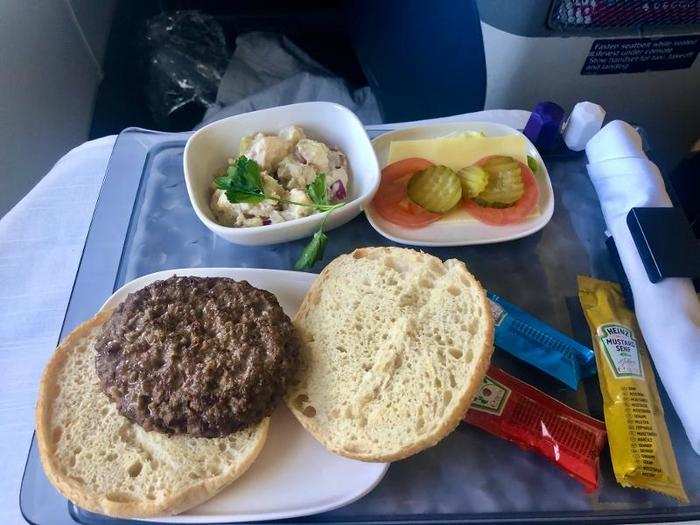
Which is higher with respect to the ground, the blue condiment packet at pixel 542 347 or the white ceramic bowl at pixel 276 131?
the white ceramic bowl at pixel 276 131

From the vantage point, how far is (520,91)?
1311mm

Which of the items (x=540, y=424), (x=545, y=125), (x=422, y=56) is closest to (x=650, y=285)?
(x=540, y=424)

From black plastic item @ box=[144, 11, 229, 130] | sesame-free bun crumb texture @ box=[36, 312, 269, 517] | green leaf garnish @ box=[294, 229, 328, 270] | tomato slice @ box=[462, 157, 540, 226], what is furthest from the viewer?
black plastic item @ box=[144, 11, 229, 130]

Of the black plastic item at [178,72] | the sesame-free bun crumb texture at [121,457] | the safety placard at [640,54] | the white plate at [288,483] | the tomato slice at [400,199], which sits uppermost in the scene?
the safety placard at [640,54]

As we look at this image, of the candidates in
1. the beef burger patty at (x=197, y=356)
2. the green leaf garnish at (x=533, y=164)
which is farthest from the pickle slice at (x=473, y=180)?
the beef burger patty at (x=197, y=356)

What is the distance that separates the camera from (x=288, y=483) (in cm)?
81

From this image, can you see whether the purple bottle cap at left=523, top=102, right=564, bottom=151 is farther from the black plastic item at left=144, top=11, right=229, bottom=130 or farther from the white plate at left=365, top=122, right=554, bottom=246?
the black plastic item at left=144, top=11, right=229, bottom=130

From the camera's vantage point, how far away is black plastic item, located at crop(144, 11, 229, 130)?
186 cm

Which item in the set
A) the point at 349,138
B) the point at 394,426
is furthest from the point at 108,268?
the point at 394,426

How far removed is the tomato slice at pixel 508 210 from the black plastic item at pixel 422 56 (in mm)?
365

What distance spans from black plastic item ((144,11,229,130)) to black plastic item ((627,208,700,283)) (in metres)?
1.33

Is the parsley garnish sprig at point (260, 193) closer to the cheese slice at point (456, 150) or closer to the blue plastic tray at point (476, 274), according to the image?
the blue plastic tray at point (476, 274)

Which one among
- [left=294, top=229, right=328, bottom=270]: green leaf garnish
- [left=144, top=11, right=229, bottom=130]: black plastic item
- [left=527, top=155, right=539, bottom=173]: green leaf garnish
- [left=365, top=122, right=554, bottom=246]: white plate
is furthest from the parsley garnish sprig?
[left=144, top=11, right=229, bottom=130]: black plastic item

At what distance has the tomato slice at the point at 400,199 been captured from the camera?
43.3 inches
